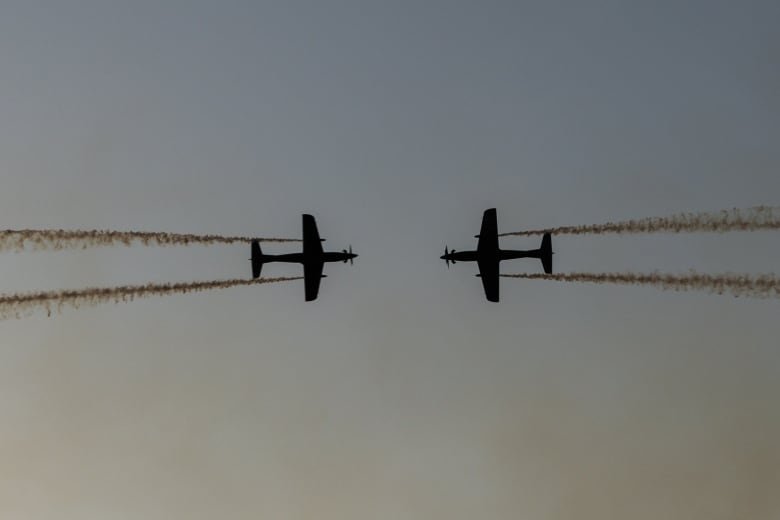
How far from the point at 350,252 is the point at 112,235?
27807 mm

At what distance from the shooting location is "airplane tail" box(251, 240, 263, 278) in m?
75.9

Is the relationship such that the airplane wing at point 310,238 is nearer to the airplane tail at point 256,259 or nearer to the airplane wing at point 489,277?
the airplane tail at point 256,259

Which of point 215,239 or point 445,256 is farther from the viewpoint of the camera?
point 445,256

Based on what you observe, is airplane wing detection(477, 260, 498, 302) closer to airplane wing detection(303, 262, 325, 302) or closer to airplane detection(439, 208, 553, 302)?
airplane detection(439, 208, 553, 302)

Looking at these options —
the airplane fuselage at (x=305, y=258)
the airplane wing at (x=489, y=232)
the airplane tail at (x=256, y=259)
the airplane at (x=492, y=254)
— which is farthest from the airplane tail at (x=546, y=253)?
the airplane tail at (x=256, y=259)

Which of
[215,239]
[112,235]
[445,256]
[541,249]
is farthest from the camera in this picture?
[445,256]

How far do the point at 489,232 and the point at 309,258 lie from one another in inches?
560

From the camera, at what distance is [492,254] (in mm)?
74188

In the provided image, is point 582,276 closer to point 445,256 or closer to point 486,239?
point 486,239

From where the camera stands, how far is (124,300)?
54.7 meters

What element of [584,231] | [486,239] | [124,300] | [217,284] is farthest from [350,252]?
[124,300]

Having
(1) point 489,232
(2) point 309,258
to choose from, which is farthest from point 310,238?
(1) point 489,232

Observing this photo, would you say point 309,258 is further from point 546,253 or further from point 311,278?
point 546,253

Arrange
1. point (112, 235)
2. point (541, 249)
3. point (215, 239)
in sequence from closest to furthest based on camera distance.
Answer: point (112, 235) → point (215, 239) → point (541, 249)
